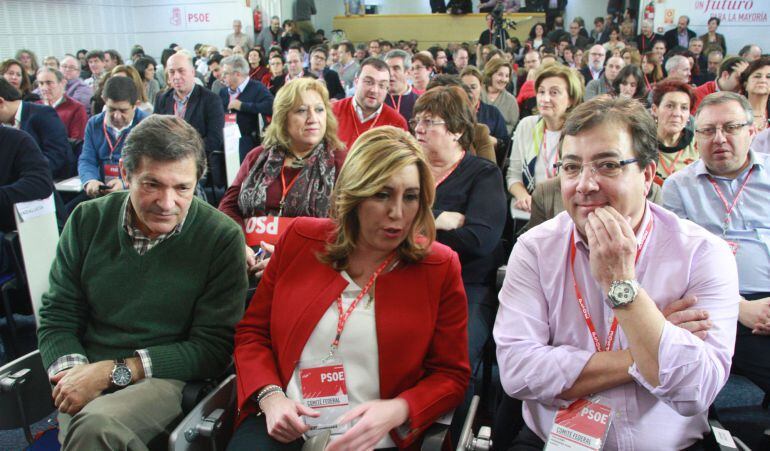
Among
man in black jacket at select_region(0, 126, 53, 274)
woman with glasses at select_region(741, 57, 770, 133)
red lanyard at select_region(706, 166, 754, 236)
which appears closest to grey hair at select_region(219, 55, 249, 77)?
man in black jacket at select_region(0, 126, 53, 274)

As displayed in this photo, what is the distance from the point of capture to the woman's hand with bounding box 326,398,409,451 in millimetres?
1408

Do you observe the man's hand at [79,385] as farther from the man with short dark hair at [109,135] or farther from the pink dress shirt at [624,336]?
the man with short dark hair at [109,135]

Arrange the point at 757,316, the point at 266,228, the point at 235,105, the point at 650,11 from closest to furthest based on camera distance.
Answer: the point at 757,316
the point at 266,228
the point at 235,105
the point at 650,11

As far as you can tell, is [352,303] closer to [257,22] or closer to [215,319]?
[215,319]

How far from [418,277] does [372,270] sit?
5.9 inches

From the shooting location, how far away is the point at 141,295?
68.2 inches

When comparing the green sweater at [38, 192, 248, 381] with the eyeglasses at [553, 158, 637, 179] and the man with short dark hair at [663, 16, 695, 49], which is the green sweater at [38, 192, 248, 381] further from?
the man with short dark hair at [663, 16, 695, 49]

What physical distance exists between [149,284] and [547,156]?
8.43ft

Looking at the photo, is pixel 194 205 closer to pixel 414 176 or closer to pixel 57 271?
pixel 57 271

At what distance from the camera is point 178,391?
1.68 meters

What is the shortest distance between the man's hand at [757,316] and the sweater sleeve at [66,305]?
2.23 meters

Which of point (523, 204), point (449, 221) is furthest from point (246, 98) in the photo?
point (449, 221)

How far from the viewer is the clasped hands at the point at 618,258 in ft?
4.24

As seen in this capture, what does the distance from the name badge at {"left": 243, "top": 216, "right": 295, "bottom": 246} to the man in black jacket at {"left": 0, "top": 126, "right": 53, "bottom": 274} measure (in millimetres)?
1083
